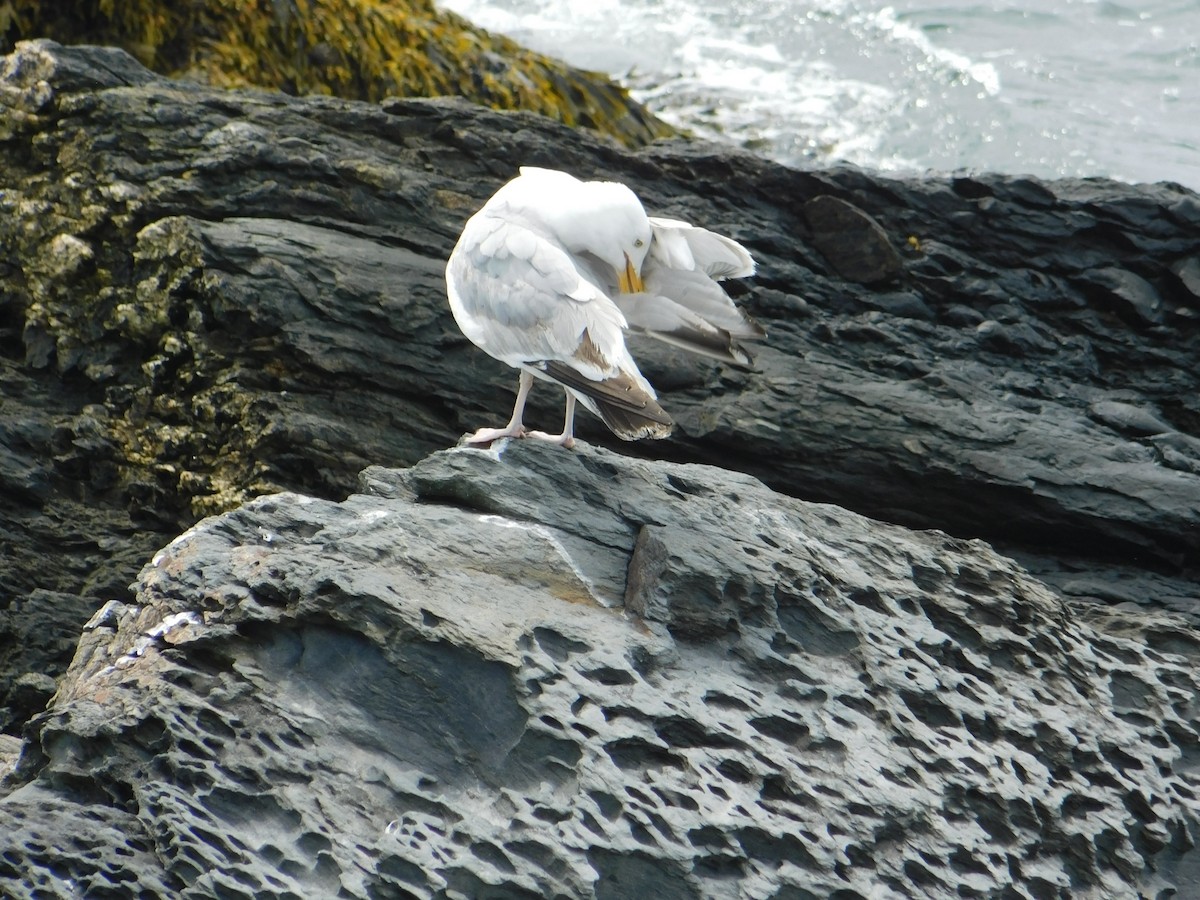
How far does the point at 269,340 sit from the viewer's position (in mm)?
6344

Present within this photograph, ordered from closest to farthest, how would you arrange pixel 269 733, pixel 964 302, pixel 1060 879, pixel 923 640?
pixel 269 733 < pixel 1060 879 < pixel 923 640 < pixel 964 302

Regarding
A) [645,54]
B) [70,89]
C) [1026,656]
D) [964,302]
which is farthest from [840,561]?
[645,54]

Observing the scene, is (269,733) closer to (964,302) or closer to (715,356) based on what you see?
(715,356)

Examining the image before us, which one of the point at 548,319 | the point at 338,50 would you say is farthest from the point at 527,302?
the point at 338,50

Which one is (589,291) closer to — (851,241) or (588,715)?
(588,715)

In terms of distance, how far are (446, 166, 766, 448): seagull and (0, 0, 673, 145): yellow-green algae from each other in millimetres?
4615

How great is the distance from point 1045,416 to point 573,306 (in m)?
3.39

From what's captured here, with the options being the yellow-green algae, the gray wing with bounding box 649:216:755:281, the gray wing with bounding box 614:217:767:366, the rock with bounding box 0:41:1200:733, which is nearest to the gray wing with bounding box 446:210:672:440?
the gray wing with bounding box 614:217:767:366

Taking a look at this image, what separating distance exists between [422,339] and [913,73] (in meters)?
10.0

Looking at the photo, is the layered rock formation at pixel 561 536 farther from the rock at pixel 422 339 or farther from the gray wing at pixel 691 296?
the gray wing at pixel 691 296

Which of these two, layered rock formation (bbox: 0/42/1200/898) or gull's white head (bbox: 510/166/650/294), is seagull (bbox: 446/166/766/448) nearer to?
gull's white head (bbox: 510/166/650/294)

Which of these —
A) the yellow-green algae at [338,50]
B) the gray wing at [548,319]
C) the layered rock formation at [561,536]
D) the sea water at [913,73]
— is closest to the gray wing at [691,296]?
the gray wing at [548,319]

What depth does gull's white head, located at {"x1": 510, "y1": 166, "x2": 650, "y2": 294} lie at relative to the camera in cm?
495

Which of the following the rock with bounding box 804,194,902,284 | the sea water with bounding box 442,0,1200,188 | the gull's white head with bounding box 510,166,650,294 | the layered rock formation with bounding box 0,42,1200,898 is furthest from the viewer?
the sea water with bounding box 442,0,1200,188
